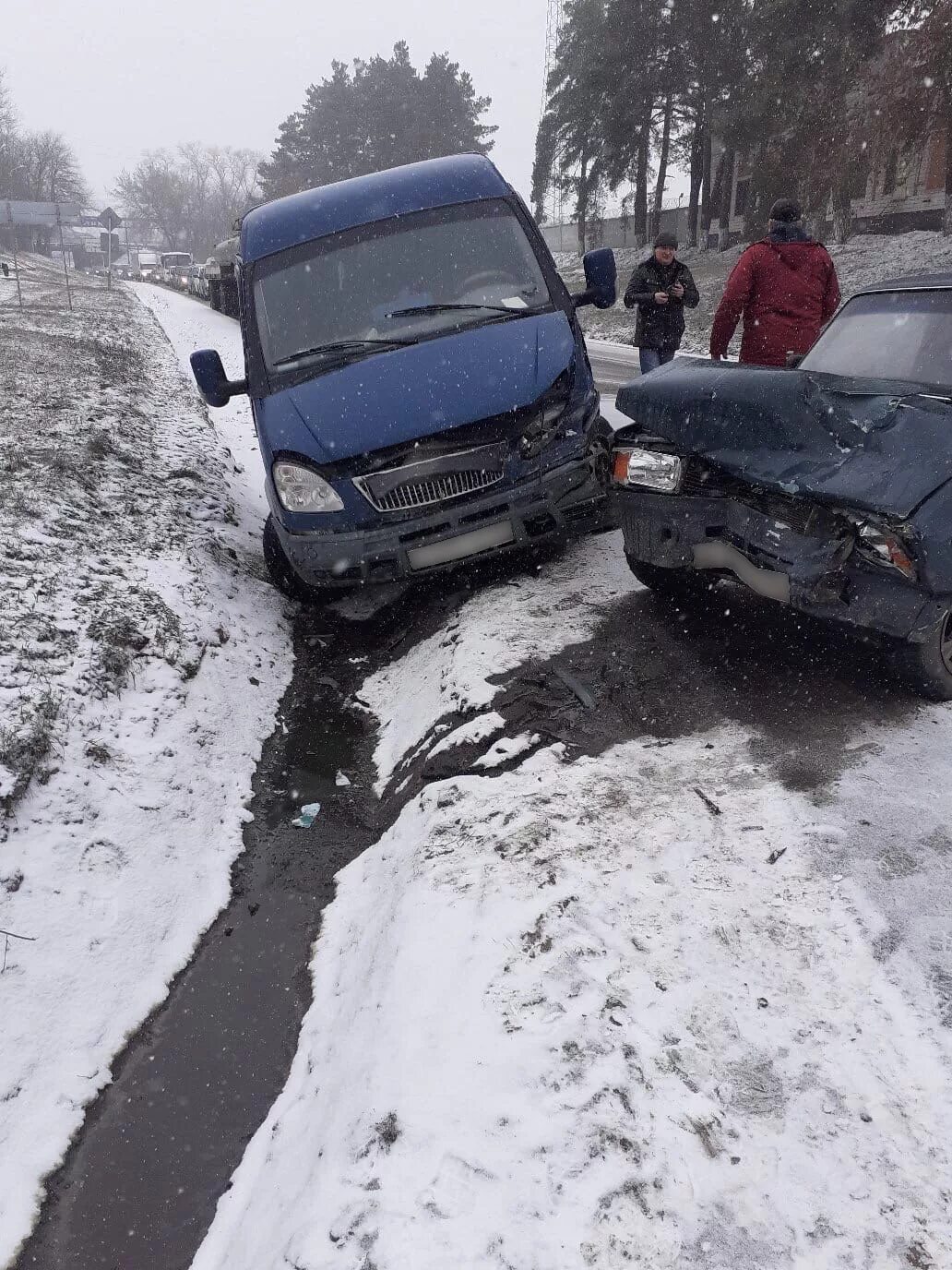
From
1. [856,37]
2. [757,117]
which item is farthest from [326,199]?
[757,117]

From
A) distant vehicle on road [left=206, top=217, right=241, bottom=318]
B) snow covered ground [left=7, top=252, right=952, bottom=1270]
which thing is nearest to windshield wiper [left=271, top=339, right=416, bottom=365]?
snow covered ground [left=7, top=252, right=952, bottom=1270]

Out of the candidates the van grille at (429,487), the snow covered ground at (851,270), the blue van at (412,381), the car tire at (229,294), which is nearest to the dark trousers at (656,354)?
the blue van at (412,381)

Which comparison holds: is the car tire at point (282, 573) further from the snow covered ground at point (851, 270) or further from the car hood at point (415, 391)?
the snow covered ground at point (851, 270)

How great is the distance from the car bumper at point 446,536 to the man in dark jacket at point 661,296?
3.10 metres

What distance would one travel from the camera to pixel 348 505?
15.0ft

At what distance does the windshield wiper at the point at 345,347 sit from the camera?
16.4ft

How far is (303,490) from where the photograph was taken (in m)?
4.65

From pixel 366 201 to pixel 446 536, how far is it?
8.29 ft

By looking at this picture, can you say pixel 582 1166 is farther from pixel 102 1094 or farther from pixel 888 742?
pixel 888 742

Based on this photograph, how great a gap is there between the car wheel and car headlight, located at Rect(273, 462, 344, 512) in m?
2.77

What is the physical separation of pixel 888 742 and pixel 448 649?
2.24 meters

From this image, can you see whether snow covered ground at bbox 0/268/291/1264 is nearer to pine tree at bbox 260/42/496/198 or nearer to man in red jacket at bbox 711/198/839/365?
man in red jacket at bbox 711/198/839/365

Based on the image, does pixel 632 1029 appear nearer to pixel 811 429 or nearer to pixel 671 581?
pixel 811 429

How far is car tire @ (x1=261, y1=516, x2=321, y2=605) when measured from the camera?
5.44 m
